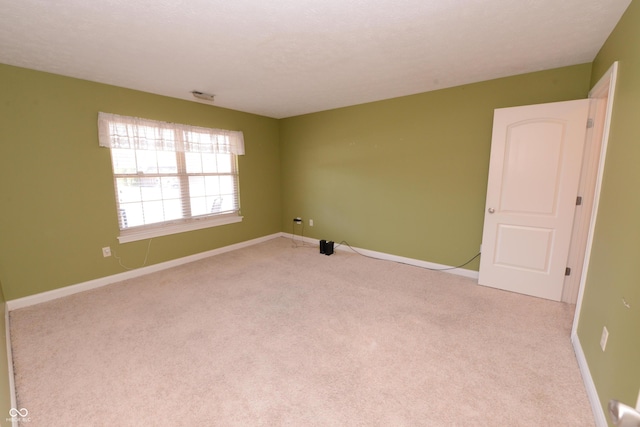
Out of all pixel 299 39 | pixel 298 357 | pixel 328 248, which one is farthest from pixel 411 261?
pixel 299 39

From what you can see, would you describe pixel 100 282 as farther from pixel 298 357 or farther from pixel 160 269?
pixel 298 357

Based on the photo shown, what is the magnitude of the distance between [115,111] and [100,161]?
2.01ft

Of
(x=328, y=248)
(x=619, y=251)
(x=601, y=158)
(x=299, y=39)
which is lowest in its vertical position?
(x=328, y=248)

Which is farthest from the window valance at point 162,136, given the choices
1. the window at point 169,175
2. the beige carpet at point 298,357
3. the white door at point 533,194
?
the white door at point 533,194

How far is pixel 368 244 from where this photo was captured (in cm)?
431

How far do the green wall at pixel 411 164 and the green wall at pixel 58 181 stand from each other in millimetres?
2351

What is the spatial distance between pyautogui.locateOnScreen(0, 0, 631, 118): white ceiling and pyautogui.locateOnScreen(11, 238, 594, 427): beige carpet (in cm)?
234

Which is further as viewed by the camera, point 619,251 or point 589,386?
point 589,386

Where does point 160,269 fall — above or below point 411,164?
below

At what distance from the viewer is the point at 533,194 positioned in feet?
9.21

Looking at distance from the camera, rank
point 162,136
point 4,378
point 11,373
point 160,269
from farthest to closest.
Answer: point 160,269 → point 162,136 → point 11,373 → point 4,378

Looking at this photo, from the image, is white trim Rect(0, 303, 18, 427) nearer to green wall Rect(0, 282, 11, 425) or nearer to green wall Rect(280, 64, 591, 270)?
green wall Rect(0, 282, 11, 425)

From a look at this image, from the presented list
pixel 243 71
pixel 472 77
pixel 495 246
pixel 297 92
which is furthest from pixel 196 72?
pixel 495 246

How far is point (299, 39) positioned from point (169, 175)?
8.81ft
